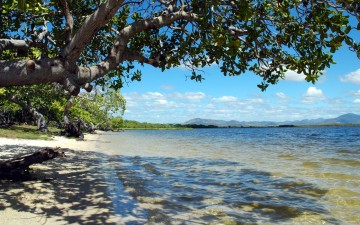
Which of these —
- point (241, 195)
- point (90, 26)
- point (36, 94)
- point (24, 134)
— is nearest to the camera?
point (90, 26)

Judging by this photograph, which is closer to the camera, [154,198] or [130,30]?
[130,30]

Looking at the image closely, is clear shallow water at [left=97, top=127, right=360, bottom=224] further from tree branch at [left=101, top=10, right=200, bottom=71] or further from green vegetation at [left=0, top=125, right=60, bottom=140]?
green vegetation at [left=0, top=125, right=60, bottom=140]

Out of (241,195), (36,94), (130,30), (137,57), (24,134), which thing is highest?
(36,94)

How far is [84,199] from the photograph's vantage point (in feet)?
27.0

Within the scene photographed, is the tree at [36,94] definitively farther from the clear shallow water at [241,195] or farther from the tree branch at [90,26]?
the tree branch at [90,26]

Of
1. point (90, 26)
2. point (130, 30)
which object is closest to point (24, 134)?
point (130, 30)

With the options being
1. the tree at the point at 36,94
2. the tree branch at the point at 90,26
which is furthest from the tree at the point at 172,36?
the tree at the point at 36,94

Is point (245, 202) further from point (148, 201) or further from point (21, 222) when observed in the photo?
point (21, 222)

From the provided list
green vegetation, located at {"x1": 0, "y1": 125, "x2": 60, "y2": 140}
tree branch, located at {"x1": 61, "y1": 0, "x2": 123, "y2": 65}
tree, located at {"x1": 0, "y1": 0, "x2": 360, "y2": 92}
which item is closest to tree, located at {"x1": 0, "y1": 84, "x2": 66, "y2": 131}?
green vegetation, located at {"x1": 0, "y1": 125, "x2": 60, "y2": 140}

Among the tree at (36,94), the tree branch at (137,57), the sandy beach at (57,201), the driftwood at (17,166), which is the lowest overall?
the sandy beach at (57,201)

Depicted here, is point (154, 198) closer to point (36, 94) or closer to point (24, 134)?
point (24, 134)

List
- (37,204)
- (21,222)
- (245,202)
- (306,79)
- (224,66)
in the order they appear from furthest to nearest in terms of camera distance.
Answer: (224,66) < (245,202) < (37,204) < (306,79) < (21,222)

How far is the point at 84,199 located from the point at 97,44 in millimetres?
6294

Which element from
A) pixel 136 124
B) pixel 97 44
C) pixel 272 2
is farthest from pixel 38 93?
pixel 136 124
